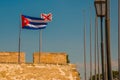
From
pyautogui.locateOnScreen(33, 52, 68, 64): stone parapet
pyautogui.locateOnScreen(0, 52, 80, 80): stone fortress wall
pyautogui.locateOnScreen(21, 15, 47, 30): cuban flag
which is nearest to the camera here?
pyautogui.locateOnScreen(21, 15, 47, 30): cuban flag

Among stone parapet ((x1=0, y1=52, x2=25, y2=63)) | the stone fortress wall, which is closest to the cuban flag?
the stone fortress wall

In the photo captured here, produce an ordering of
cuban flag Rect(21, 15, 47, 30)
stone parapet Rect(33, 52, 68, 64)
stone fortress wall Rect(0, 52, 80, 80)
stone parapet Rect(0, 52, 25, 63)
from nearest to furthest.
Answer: cuban flag Rect(21, 15, 47, 30) < stone fortress wall Rect(0, 52, 80, 80) < stone parapet Rect(0, 52, 25, 63) < stone parapet Rect(33, 52, 68, 64)

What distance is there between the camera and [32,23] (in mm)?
32281

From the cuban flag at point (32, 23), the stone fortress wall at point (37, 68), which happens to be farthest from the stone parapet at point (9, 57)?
the cuban flag at point (32, 23)

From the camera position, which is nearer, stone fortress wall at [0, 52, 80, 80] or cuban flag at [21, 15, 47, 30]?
cuban flag at [21, 15, 47, 30]

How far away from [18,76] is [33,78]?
1.26 metres

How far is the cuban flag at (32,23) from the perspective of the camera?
3206 centimetres

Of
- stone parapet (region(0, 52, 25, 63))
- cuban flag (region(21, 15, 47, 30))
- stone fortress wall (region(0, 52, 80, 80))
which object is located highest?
cuban flag (region(21, 15, 47, 30))

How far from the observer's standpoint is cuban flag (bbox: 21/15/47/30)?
105ft

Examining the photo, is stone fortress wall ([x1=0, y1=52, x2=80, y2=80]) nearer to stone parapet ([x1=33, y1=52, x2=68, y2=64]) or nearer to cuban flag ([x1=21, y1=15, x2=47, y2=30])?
stone parapet ([x1=33, y1=52, x2=68, y2=64])

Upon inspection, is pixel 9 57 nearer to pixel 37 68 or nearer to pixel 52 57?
pixel 37 68

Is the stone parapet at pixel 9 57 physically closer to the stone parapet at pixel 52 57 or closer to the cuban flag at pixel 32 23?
the stone parapet at pixel 52 57

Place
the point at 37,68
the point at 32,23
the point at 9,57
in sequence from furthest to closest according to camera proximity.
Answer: the point at 9,57 → the point at 37,68 → the point at 32,23

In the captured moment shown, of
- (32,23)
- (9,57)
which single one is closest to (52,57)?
(9,57)
